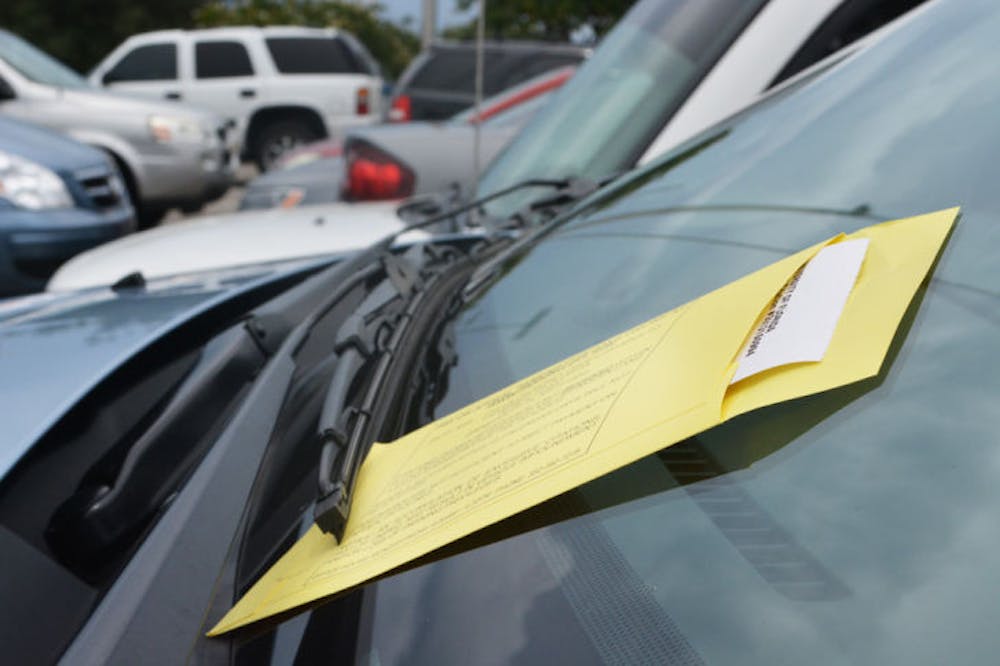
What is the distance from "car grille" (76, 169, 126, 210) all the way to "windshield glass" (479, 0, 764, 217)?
3.67m

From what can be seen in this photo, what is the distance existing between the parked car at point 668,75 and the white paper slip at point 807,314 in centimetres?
180

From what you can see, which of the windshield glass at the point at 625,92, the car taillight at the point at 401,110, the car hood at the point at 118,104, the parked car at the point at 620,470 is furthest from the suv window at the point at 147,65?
the parked car at the point at 620,470

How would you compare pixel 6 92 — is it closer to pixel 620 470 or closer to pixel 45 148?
pixel 45 148

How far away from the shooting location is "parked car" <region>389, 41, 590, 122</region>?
32.1 ft

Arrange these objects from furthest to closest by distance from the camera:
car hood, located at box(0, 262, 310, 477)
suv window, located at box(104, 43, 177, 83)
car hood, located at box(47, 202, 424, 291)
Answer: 1. suv window, located at box(104, 43, 177, 83)
2. car hood, located at box(47, 202, 424, 291)
3. car hood, located at box(0, 262, 310, 477)

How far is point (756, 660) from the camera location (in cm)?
69

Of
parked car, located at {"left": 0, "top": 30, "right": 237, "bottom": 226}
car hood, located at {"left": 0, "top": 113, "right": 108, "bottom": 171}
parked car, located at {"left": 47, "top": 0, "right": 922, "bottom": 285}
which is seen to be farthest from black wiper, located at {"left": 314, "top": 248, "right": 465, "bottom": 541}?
parked car, located at {"left": 0, "top": 30, "right": 237, "bottom": 226}

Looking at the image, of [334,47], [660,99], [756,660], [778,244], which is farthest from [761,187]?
[334,47]

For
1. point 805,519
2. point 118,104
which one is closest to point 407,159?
point 805,519

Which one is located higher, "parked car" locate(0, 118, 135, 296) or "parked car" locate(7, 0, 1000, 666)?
"parked car" locate(7, 0, 1000, 666)

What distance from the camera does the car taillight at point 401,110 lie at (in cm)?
1036

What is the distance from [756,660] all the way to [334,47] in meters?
14.0

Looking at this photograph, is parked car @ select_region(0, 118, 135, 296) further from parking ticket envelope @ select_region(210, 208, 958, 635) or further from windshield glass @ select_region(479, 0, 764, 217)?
parking ticket envelope @ select_region(210, 208, 958, 635)

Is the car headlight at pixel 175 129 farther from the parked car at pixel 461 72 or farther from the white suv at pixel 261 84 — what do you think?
the white suv at pixel 261 84
